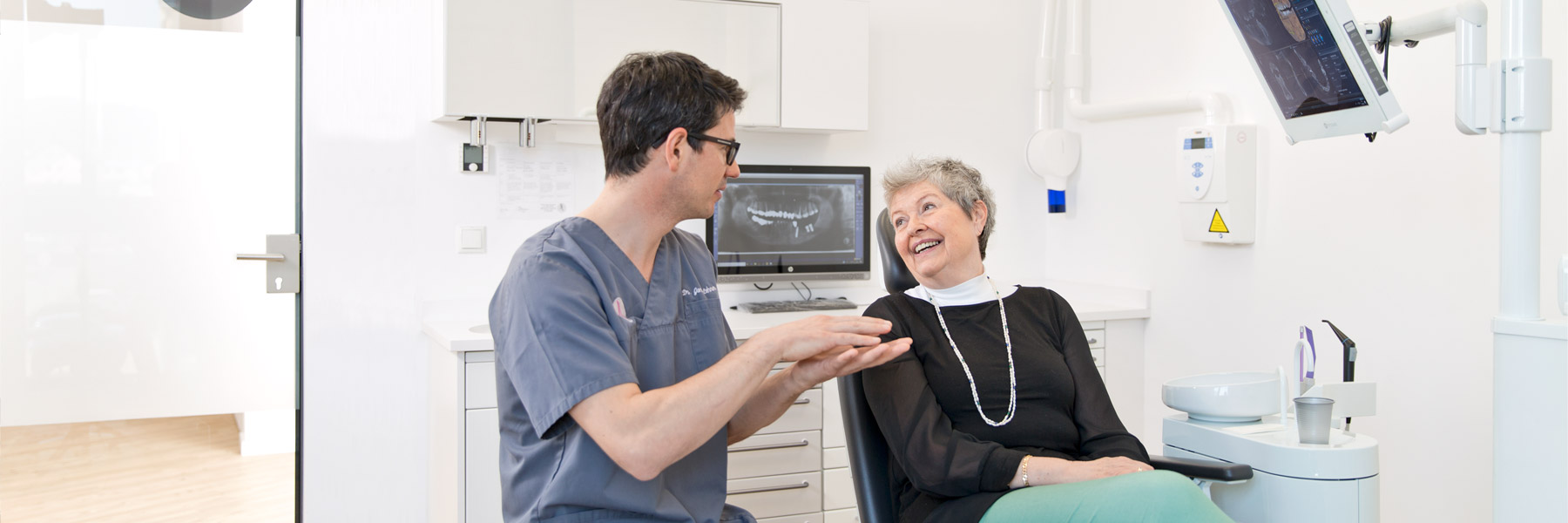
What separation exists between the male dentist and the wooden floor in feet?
6.64

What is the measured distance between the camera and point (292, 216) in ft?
10.1

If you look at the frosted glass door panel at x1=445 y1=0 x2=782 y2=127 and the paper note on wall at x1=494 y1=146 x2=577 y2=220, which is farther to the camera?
the paper note on wall at x1=494 y1=146 x2=577 y2=220

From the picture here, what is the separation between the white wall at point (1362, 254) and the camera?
254cm

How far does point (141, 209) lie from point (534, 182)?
1107mm

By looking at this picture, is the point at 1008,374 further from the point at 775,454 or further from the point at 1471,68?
the point at 775,454

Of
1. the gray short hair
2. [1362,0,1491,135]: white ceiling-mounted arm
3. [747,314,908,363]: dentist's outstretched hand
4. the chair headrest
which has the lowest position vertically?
[747,314,908,363]: dentist's outstretched hand

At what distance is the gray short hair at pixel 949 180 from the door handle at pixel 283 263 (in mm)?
1911

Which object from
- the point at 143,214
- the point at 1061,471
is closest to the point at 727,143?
the point at 1061,471

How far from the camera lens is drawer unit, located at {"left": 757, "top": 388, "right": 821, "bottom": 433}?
9.80ft

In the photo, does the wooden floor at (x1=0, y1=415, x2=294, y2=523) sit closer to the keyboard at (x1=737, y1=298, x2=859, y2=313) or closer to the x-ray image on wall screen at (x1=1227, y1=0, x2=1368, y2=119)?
the keyboard at (x1=737, y1=298, x2=859, y2=313)

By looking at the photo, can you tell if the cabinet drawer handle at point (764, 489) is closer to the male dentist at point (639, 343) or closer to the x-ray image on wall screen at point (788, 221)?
the x-ray image on wall screen at point (788, 221)

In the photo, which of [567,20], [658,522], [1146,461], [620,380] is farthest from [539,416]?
[567,20]

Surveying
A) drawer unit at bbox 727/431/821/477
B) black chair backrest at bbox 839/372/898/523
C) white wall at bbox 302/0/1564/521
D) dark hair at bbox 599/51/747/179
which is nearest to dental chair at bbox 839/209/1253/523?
black chair backrest at bbox 839/372/898/523

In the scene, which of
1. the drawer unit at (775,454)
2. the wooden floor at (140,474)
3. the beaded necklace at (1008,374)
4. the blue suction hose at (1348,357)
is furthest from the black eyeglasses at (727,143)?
the wooden floor at (140,474)
